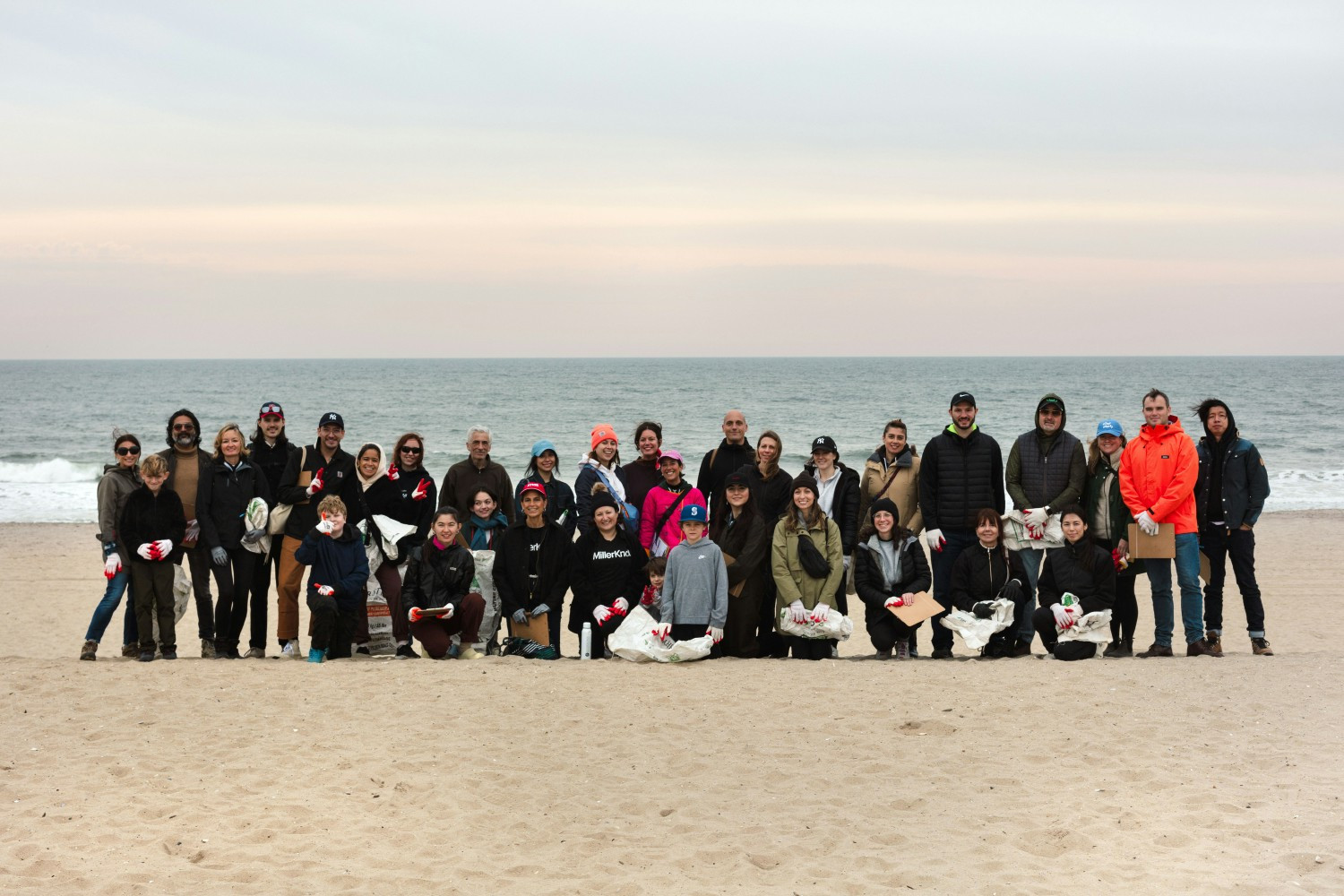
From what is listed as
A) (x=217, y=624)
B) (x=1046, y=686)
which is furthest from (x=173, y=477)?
(x=1046, y=686)

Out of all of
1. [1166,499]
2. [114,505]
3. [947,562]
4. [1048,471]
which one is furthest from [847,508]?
[114,505]

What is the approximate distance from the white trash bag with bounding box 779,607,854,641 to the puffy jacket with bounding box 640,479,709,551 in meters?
0.93

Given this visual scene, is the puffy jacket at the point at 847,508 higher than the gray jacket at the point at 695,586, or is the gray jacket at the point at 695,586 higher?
the puffy jacket at the point at 847,508

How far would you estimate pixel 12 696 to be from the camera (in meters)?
6.76

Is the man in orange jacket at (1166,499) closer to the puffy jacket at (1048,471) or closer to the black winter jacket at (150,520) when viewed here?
the puffy jacket at (1048,471)

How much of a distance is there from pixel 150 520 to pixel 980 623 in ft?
18.7

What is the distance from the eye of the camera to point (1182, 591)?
7.62 m

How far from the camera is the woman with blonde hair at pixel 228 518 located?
25.2 ft

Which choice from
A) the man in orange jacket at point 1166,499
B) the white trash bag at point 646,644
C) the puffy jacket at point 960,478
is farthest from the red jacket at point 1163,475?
the white trash bag at point 646,644

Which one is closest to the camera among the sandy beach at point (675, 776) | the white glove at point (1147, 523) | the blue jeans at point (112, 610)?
the sandy beach at point (675, 776)

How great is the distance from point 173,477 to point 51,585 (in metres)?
6.78

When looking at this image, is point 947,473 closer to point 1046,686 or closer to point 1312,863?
point 1046,686

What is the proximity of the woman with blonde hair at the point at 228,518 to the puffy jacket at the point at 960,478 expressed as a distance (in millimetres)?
4728

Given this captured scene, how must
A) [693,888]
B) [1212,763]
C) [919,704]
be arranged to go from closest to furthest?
1. [693,888]
2. [1212,763]
3. [919,704]
